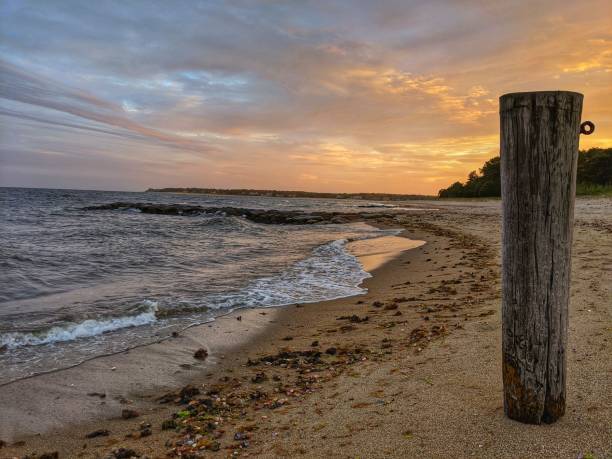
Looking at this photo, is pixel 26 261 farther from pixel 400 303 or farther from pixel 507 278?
pixel 507 278

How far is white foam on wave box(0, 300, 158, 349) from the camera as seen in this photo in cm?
580

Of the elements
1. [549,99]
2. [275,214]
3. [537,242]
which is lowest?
[275,214]

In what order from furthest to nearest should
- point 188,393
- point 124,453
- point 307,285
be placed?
point 307,285 < point 188,393 < point 124,453

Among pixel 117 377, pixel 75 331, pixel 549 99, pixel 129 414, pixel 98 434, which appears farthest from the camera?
pixel 75 331

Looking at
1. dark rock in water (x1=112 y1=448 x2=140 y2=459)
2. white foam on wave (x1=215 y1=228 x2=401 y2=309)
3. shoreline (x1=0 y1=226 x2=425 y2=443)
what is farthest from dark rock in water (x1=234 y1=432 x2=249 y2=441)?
white foam on wave (x1=215 y1=228 x2=401 y2=309)

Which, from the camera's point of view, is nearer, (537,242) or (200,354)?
(537,242)

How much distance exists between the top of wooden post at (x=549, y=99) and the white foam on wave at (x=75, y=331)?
20.2 ft

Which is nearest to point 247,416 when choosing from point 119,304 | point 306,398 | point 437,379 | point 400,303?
point 306,398

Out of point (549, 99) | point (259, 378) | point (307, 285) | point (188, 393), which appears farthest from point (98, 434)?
point (307, 285)

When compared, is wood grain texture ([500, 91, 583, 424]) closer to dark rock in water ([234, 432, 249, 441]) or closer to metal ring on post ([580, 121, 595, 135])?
metal ring on post ([580, 121, 595, 135])

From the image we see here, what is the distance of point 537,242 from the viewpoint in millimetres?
2586

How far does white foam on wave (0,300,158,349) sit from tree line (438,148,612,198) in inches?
1273

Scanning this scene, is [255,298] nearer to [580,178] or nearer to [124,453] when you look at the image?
[124,453]

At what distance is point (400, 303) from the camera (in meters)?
7.39
